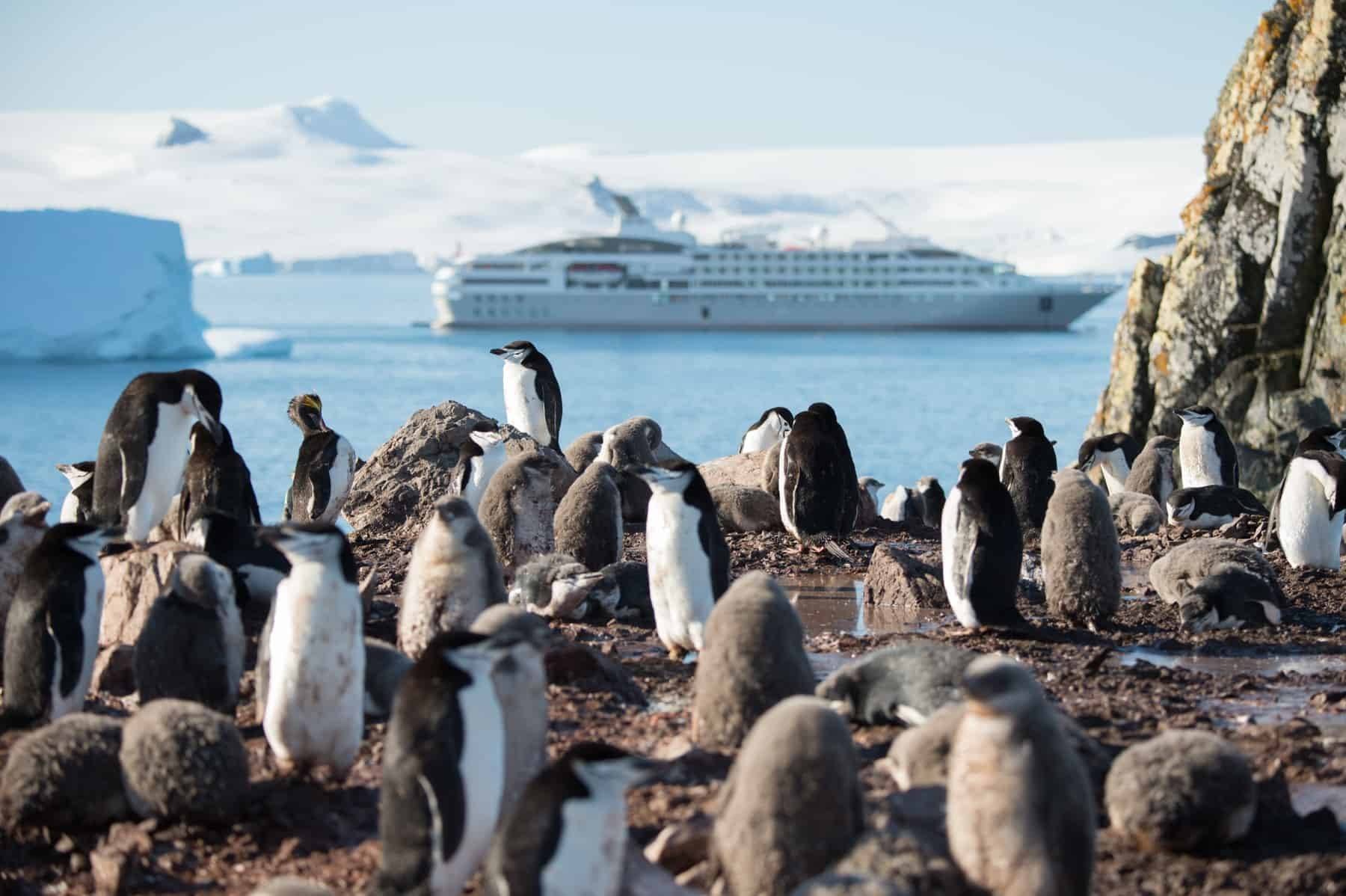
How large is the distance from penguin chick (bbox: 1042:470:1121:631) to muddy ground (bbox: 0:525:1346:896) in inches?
5.2

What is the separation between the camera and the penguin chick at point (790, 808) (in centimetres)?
375

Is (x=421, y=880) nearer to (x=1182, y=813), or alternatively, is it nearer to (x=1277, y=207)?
(x=1182, y=813)

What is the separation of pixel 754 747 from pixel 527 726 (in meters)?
0.99

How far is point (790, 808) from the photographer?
3750 millimetres

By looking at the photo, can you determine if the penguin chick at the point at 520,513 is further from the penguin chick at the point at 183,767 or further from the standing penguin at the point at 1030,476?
the penguin chick at the point at 183,767

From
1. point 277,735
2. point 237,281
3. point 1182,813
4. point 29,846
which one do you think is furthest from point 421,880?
point 237,281

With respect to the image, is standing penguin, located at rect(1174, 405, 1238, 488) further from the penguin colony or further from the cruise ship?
the cruise ship

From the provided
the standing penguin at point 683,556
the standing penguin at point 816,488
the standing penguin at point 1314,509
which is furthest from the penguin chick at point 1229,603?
the standing penguin at point 816,488

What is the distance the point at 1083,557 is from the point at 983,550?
21.3 inches

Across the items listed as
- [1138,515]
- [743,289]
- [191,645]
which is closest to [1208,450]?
[1138,515]

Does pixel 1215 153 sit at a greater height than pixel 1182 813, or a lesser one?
greater

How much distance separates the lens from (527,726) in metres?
4.62

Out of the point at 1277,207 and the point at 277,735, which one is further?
the point at 1277,207

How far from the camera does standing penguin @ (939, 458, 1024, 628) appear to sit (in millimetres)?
7027
